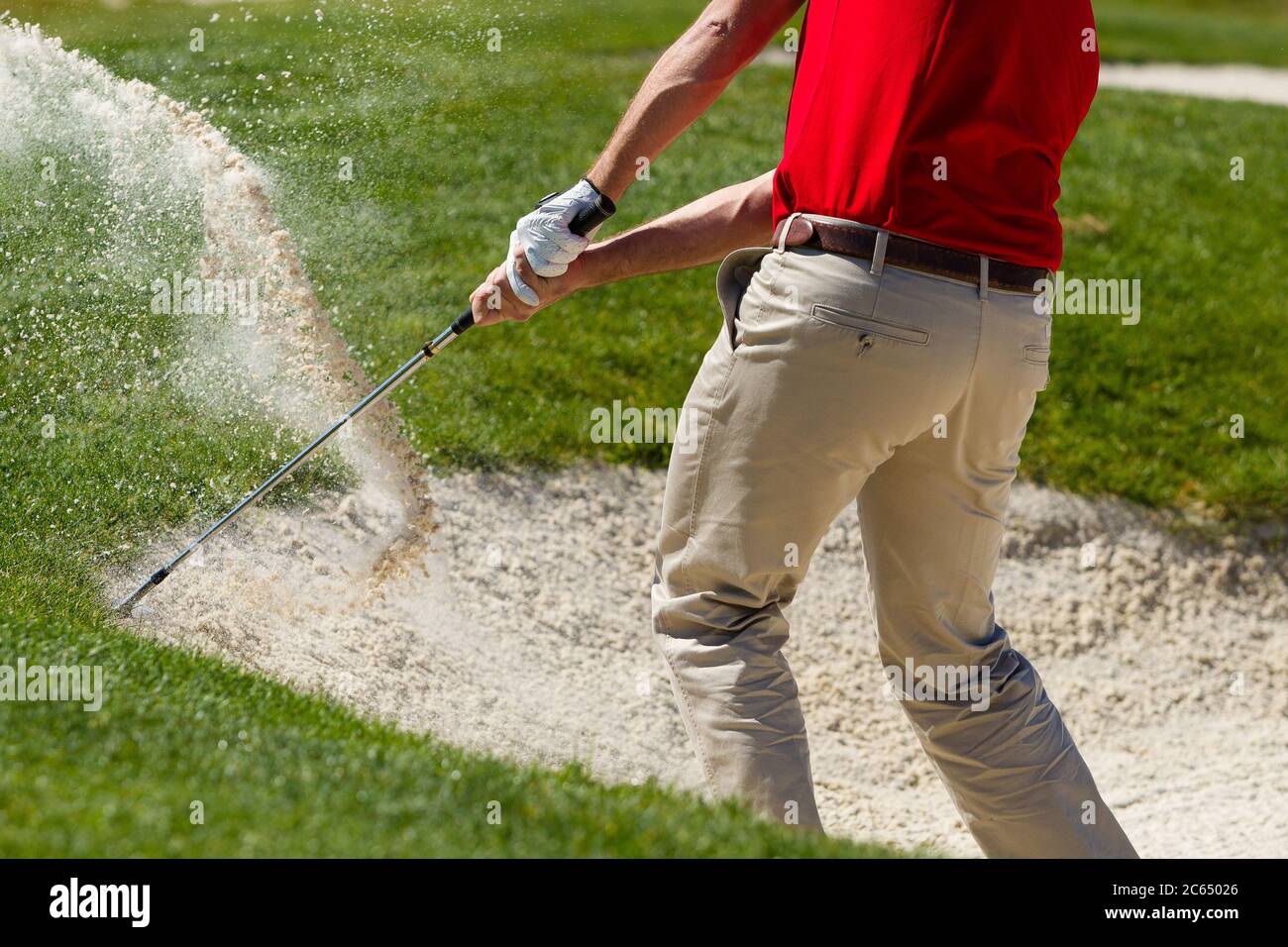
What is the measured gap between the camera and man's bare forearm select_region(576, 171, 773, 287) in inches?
123

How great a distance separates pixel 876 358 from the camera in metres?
2.59

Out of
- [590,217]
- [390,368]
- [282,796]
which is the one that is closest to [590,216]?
[590,217]

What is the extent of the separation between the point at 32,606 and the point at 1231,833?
3817 mm

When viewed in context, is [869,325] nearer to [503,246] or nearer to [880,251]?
[880,251]

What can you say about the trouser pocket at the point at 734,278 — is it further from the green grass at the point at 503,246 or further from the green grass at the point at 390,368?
the green grass at the point at 503,246

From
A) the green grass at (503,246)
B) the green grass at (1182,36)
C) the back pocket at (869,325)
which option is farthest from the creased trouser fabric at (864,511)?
the green grass at (1182,36)

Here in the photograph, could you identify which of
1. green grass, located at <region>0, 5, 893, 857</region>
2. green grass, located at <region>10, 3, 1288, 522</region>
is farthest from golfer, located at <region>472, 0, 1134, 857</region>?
green grass, located at <region>10, 3, 1288, 522</region>

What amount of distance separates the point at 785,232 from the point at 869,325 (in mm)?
277

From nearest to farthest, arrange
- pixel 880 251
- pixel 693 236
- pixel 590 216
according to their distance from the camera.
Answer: pixel 880 251, pixel 590 216, pixel 693 236

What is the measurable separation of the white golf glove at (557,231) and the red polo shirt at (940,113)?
1.84 ft

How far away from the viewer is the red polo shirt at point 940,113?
2508mm

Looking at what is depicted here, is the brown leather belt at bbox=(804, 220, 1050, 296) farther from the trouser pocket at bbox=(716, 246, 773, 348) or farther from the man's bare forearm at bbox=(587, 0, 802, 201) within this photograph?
the man's bare forearm at bbox=(587, 0, 802, 201)

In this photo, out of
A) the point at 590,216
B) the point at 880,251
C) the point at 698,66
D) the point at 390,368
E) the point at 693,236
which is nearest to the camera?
the point at 880,251
